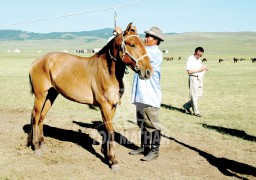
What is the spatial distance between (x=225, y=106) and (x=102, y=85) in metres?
9.93

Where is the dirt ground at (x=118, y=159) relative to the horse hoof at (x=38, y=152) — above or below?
below

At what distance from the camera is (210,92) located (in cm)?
2027

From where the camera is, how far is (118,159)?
719 cm

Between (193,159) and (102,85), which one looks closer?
(102,85)

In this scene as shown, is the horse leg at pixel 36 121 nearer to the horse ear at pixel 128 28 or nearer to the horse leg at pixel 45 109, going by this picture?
the horse leg at pixel 45 109

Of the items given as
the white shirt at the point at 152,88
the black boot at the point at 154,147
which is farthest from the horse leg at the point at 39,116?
the black boot at the point at 154,147

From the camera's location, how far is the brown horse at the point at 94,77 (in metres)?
5.96

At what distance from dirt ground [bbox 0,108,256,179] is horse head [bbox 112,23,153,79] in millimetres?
2098

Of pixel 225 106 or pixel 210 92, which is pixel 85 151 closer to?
pixel 225 106

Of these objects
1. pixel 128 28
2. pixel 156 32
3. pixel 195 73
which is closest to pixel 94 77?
pixel 128 28

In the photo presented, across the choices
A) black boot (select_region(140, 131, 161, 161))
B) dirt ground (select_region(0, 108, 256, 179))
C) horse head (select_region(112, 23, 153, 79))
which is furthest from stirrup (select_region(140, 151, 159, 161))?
horse head (select_region(112, 23, 153, 79))

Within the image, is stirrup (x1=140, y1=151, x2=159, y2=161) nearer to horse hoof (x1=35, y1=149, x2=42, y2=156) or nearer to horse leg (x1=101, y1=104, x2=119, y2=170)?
horse leg (x1=101, y1=104, x2=119, y2=170)

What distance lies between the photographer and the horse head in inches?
230

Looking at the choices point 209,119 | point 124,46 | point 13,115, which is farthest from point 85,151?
point 209,119
